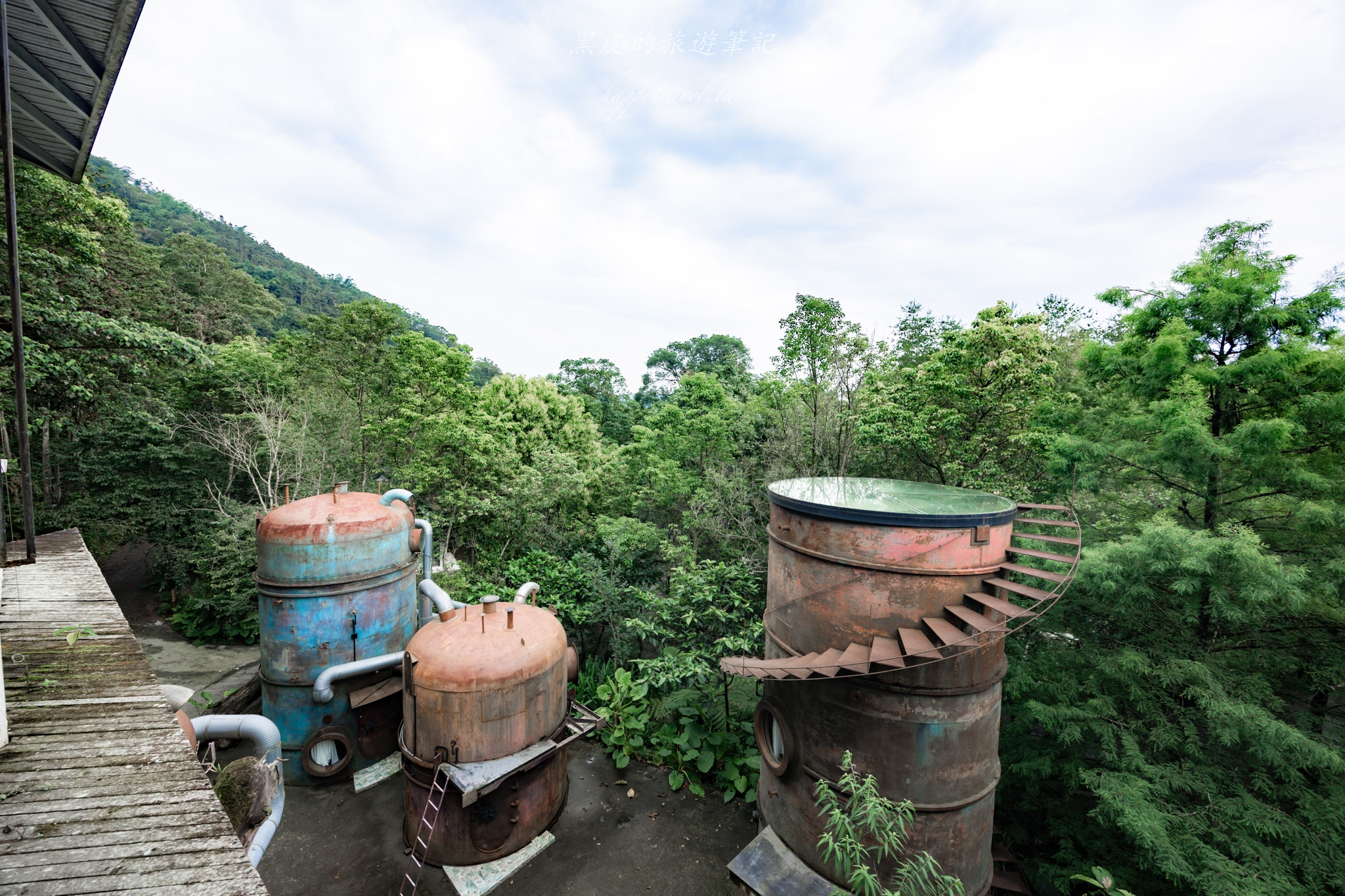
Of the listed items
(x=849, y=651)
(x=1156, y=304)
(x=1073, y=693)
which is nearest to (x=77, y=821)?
(x=849, y=651)

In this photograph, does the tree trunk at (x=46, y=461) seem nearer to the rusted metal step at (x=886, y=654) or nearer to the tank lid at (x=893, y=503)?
the tank lid at (x=893, y=503)


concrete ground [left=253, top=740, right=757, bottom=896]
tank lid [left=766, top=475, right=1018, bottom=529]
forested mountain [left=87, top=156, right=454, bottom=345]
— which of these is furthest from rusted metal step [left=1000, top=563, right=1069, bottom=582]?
forested mountain [left=87, top=156, right=454, bottom=345]

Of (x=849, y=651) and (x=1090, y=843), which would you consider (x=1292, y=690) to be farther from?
(x=849, y=651)

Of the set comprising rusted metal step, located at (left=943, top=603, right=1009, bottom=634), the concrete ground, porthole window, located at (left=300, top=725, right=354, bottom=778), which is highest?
rusted metal step, located at (left=943, top=603, right=1009, bottom=634)

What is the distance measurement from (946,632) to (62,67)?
1141 centimetres

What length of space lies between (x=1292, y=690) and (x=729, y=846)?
8206 millimetres

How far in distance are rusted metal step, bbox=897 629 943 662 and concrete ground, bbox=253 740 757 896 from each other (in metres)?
5.01

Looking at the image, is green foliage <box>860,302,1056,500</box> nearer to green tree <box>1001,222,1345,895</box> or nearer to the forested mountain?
green tree <box>1001,222,1345,895</box>

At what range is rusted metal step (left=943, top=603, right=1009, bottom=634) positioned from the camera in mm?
5395

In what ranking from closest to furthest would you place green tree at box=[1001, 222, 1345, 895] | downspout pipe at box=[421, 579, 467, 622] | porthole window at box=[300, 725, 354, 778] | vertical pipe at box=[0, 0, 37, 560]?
vertical pipe at box=[0, 0, 37, 560]
green tree at box=[1001, 222, 1345, 895]
downspout pipe at box=[421, 579, 467, 622]
porthole window at box=[300, 725, 354, 778]

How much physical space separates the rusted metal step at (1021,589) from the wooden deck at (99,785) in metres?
6.09

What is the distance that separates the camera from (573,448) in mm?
22781

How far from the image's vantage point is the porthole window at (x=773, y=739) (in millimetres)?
6957

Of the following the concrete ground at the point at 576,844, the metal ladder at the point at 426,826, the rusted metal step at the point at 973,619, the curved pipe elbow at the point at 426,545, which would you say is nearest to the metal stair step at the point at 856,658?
the rusted metal step at the point at 973,619
